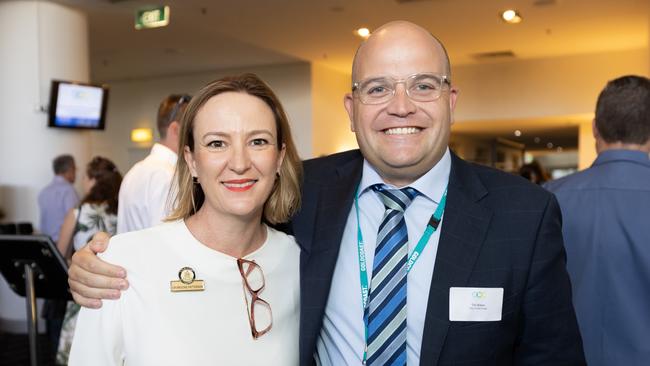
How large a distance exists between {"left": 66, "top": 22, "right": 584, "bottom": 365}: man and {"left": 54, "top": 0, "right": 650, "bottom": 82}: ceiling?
19.0 feet

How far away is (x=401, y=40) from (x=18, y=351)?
5348mm

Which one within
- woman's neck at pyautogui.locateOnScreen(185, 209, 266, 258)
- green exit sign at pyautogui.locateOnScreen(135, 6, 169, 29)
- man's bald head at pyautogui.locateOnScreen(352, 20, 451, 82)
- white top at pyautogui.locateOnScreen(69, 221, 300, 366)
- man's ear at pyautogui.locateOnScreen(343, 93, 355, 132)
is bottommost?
white top at pyautogui.locateOnScreen(69, 221, 300, 366)

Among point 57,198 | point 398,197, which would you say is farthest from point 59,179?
point 398,197

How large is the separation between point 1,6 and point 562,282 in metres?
6.90

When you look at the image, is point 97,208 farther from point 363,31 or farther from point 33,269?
point 363,31

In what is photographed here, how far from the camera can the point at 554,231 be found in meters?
1.61

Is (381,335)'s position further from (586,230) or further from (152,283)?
(586,230)

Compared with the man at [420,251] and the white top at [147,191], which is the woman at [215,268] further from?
the white top at [147,191]

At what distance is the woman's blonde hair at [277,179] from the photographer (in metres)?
1.75

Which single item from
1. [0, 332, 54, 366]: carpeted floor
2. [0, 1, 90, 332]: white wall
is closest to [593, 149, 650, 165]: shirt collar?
[0, 332, 54, 366]: carpeted floor

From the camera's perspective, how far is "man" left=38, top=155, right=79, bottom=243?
5.97m

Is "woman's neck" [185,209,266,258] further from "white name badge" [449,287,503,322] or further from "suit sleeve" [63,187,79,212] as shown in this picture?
"suit sleeve" [63,187,79,212]

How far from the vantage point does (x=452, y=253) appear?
1.59 meters

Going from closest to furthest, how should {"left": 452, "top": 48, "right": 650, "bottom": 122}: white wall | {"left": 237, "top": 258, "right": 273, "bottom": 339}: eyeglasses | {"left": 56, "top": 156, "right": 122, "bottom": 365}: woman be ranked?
1. {"left": 237, "top": 258, "right": 273, "bottom": 339}: eyeglasses
2. {"left": 56, "top": 156, "right": 122, "bottom": 365}: woman
3. {"left": 452, "top": 48, "right": 650, "bottom": 122}: white wall
